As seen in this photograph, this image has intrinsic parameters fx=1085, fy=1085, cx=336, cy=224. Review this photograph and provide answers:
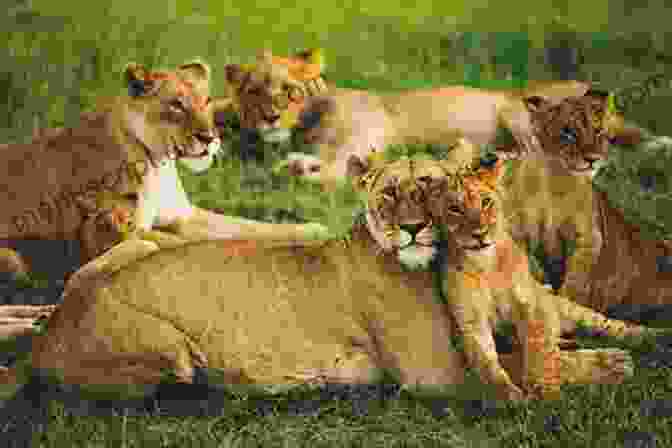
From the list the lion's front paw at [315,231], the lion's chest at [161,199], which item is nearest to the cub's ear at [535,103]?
the lion's front paw at [315,231]

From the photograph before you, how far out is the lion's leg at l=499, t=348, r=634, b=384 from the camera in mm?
3012

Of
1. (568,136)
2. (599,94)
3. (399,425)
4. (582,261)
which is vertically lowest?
(399,425)

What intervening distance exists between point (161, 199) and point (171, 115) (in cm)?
37

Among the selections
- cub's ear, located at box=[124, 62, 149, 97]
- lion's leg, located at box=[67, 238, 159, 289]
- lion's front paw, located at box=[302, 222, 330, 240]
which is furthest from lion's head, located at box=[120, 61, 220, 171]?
lion's leg, located at box=[67, 238, 159, 289]

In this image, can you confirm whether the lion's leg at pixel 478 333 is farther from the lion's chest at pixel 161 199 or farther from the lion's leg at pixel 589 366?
the lion's chest at pixel 161 199

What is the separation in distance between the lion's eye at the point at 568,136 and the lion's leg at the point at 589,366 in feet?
3.16

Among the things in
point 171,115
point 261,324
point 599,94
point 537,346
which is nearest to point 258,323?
point 261,324

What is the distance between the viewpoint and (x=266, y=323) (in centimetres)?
→ 297

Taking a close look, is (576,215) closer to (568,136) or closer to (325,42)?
(568,136)

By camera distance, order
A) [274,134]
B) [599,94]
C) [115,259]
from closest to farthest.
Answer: [115,259] < [599,94] < [274,134]

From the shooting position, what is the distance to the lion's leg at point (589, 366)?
3.01 m

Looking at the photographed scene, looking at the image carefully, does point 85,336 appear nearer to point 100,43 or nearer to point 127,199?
point 127,199

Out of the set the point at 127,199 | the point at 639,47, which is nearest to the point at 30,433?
the point at 127,199

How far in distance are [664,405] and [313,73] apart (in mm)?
3072
